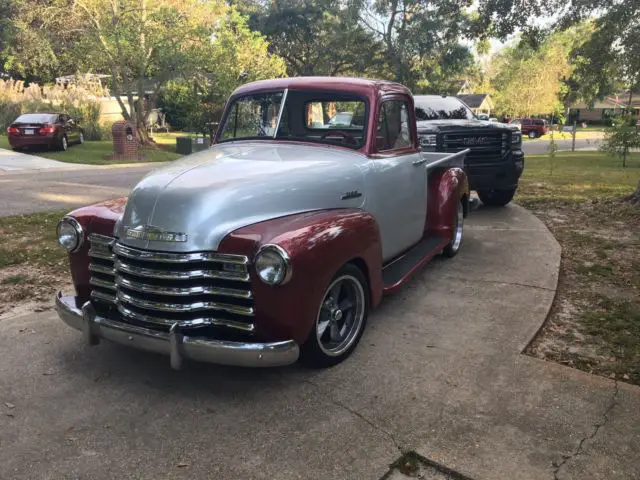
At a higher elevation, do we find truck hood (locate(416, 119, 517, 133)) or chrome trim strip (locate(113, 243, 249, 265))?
truck hood (locate(416, 119, 517, 133))

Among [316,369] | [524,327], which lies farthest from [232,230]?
[524,327]

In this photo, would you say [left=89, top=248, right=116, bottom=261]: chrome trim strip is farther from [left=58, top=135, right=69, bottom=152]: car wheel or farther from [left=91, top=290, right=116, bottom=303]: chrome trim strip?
[left=58, top=135, right=69, bottom=152]: car wheel

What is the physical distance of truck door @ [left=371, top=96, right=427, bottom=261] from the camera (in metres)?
4.48

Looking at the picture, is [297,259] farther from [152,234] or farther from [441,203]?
[441,203]

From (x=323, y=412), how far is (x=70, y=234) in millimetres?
2024

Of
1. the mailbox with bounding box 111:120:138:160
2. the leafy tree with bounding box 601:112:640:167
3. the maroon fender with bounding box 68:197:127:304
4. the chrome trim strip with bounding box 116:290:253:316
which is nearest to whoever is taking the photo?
the chrome trim strip with bounding box 116:290:253:316

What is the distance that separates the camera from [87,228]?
3619 millimetres

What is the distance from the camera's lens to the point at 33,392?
11.1 feet

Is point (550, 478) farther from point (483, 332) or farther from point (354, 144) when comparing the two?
point (354, 144)

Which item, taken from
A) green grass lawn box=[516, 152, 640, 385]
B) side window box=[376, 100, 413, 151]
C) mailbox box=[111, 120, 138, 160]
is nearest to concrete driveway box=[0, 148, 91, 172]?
mailbox box=[111, 120, 138, 160]

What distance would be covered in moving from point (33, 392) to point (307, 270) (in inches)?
73.6

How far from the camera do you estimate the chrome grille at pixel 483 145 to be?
8.65 m

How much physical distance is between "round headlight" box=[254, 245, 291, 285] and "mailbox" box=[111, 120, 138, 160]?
17929mm

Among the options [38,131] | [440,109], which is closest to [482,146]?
[440,109]
